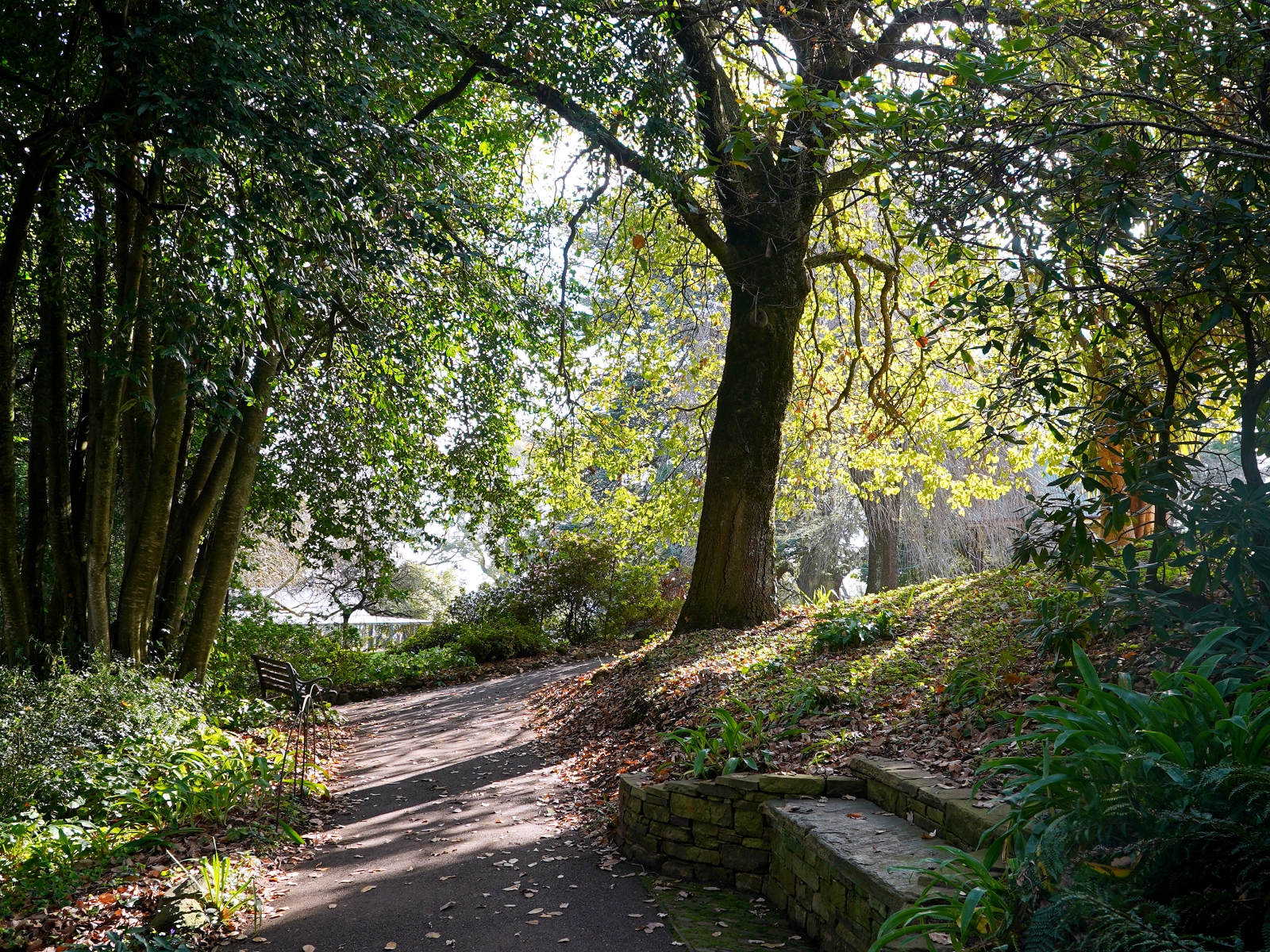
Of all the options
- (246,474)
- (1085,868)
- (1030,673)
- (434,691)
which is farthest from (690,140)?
(434,691)

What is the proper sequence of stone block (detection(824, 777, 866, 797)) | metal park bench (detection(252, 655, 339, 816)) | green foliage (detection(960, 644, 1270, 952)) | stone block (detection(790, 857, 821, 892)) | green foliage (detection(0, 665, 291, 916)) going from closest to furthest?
Answer: green foliage (detection(960, 644, 1270, 952)), stone block (detection(790, 857, 821, 892)), green foliage (detection(0, 665, 291, 916)), stone block (detection(824, 777, 866, 797)), metal park bench (detection(252, 655, 339, 816))

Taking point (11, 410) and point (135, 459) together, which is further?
point (135, 459)

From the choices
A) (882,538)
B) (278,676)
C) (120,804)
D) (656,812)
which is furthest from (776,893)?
(882,538)

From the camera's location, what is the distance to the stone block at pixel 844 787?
4.79m

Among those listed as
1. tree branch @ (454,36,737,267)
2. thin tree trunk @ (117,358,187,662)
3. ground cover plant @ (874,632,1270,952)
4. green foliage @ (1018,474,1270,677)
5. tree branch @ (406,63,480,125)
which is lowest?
ground cover plant @ (874,632,1270,952)

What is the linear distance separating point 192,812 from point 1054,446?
9043 millimetres

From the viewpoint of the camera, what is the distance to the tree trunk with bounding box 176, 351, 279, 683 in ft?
27.4

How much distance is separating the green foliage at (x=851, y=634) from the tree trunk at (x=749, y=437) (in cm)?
205

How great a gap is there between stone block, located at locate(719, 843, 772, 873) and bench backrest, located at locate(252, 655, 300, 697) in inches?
152

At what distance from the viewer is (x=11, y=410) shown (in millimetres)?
6879

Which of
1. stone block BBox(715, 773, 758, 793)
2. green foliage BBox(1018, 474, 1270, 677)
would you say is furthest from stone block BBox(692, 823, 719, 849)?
green foliage BBox(1018, 474, 1270, 677)

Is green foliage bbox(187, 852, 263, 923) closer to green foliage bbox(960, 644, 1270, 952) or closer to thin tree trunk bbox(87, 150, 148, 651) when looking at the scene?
thin tree trunk bbox(87, 150, 148, 651)

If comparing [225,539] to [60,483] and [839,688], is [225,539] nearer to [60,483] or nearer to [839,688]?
[60,483]

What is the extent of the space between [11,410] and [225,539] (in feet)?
7.44
